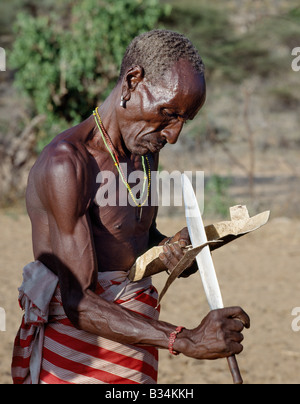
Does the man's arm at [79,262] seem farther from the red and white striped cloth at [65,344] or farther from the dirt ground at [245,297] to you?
the dirt ground at [245,297]

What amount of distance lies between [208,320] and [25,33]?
7521 millimetres

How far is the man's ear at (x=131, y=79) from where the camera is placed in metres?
1.97

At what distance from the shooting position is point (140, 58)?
78.1 inches

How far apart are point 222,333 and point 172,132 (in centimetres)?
65

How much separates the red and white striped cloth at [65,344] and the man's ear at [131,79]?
2.00ft

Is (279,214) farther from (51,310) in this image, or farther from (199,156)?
(51,310)

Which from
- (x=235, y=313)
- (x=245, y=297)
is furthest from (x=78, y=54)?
(x=235, y=313)

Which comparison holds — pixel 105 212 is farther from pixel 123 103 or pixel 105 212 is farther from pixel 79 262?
pixel 123 103

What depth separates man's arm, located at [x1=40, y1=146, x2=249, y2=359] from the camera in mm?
1861

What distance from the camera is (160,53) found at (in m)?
1.94

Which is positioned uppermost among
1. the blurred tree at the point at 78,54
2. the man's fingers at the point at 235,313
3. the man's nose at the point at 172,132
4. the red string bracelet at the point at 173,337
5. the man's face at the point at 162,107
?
the blurred tree at the point at 78,54

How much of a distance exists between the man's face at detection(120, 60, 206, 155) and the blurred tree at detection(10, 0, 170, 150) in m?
6.46

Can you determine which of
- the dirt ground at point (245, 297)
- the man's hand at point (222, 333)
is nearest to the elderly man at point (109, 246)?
the man's hand at point (222, 333)
